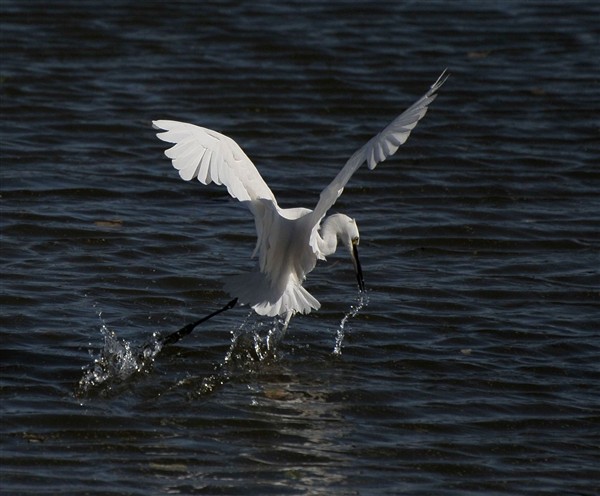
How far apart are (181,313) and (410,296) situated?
4.39 ft

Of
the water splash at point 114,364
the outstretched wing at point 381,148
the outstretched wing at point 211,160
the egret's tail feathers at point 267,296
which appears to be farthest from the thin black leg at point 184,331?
the outstretched wing at point 381,148

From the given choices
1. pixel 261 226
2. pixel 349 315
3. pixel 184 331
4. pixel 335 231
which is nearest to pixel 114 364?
pixel 184 331

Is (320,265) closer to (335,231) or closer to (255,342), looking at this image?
(335,231)

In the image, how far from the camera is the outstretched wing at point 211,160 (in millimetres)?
6660

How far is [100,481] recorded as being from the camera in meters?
5.24

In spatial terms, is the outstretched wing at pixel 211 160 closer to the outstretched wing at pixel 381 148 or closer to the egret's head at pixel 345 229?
the egret's head at pixel 345 229

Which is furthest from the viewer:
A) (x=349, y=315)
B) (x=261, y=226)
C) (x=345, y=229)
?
(x=349, y=315)

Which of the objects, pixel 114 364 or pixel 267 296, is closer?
pixel 114 364

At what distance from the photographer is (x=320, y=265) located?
330 inches

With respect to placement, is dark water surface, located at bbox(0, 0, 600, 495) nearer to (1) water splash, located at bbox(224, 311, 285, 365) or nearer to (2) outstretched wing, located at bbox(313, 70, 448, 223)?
(1) water splash, located at bbox(224, 311, 285, 365)

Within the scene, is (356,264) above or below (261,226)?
below

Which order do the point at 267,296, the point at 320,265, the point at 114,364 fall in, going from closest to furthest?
1. the point at 114,364
2. the point at 267,296
3. the point at 320,265

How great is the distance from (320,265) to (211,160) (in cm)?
183

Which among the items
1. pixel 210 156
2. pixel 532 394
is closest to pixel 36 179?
pixel 210 156
